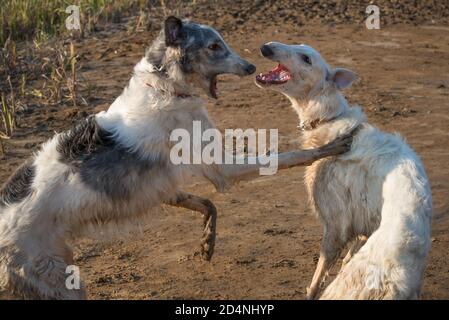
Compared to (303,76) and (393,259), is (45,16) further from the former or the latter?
(393,259)

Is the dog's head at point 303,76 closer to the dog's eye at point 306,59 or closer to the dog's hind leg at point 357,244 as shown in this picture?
the dog's eye at point 306,59

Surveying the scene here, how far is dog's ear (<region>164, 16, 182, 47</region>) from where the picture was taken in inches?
259

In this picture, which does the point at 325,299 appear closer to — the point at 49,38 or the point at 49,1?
the point at 49,38

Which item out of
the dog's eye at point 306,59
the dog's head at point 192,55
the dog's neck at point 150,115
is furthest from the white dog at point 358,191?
the dog's neck at point 150,115

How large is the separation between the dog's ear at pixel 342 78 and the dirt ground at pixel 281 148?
1576 millimetres

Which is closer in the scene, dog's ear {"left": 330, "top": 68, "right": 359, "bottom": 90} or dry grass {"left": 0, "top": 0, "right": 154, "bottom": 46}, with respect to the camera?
dog's ear {"left": 330, "top": 68, "right": 359, "bottom": 90}

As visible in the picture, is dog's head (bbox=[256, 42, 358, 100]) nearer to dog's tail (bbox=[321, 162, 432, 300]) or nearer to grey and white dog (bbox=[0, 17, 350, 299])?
grey and white dog (bbox=[0, 17, 350, 299])

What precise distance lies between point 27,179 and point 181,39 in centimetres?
151

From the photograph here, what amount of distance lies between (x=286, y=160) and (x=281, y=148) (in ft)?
10.2

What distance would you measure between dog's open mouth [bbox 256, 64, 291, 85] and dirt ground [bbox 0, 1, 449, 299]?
1.40 metres

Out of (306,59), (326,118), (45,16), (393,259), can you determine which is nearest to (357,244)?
(326,118)

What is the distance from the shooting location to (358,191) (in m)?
6.56

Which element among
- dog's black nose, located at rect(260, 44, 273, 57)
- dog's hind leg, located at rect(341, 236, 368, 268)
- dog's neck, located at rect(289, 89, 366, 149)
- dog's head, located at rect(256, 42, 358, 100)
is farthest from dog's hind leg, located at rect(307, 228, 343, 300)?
dog's black nose, located at rect(260, 44, 273, 57)

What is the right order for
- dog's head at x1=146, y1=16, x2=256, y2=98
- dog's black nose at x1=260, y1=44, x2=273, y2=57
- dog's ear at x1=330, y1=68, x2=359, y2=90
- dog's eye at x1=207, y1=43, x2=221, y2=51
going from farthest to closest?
dog's black nose at x1=260, y1=44, x2=273, y2=57 → dog's ear at x1=330, y1=68, x2=359, y2=90 → dog's eye at x1=207, y1=43, x2=221, y2=51 → dog's head at x1=146, y1=16, x2=256, y2=98
